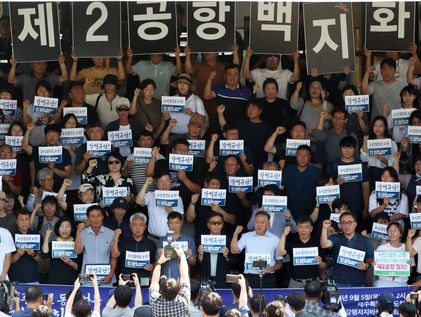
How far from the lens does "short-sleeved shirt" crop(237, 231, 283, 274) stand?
18344 millimetres

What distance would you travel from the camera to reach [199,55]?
835 inches

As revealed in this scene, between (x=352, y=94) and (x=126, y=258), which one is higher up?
(x=352, y=94)

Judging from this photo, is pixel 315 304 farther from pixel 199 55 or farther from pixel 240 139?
pixel 199 55

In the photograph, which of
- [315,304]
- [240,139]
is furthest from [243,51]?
[315,304]

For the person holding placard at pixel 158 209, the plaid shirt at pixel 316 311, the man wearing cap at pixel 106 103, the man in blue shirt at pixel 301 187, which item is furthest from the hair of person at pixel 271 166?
the plaid shirt at pixel 316 311

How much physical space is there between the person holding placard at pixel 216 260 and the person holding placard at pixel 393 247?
1756 millimetres

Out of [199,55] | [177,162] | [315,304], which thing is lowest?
[315,304]

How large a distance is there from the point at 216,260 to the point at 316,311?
372 cm

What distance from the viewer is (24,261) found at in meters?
18.5

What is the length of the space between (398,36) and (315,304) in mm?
6174

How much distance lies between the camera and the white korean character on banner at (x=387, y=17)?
20.2 meters

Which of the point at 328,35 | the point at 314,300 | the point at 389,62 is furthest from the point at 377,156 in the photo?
the point at 314,300

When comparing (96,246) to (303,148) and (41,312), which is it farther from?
(41,312)

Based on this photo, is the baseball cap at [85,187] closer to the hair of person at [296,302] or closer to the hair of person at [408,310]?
the hair of person at [296,302]
